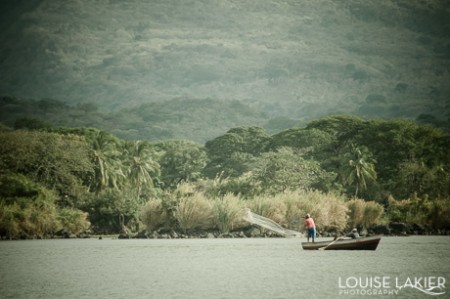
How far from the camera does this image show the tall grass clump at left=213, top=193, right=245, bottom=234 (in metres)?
58.8

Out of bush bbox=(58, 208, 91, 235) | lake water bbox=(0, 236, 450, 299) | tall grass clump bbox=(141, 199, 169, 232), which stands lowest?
bush bbox=(58, 208, 91, 235)

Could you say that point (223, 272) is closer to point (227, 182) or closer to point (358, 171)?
point (227, 182)

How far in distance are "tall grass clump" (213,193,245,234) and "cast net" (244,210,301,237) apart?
1.56 metres

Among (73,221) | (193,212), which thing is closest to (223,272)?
(193,212)

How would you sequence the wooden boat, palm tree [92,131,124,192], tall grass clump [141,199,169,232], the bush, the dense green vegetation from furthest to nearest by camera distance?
palm tree [92,131,124,192] < the bush < tall grass clump [141,199,169,232] < the dense green vegetation < the wooden boat

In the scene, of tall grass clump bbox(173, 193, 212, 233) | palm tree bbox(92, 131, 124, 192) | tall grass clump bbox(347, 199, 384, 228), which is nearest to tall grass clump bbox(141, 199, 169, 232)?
tall grass clump bbox(173, 193, 212, 233)

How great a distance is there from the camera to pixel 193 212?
59.2 meters

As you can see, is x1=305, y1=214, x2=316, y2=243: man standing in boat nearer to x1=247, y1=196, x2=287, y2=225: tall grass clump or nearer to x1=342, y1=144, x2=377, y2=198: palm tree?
x1=247, y1=196, x2=287, y2=225: tall grass clump

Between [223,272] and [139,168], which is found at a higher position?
[223,272]

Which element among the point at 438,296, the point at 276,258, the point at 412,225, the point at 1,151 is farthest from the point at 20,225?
the point at 438,296

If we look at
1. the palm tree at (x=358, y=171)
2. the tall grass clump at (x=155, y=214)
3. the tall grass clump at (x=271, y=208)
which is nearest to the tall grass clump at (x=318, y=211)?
the tall grass clump at (x=271, y=208)

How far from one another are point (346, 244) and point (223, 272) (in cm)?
1291

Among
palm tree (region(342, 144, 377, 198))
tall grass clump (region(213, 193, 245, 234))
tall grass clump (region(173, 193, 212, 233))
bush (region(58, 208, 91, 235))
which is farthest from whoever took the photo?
palm tree (region(342, 144, 377, 198))

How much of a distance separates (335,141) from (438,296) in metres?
82.3
